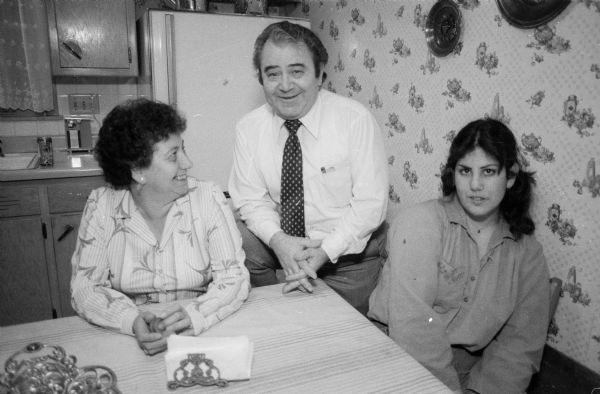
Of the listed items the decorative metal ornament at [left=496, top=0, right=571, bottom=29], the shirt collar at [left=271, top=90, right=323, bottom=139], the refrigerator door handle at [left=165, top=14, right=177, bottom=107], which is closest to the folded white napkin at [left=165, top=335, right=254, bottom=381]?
the shirt collar at [left=271, top=90, right=323, bottom=139]

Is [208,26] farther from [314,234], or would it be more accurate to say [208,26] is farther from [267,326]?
[267,326]

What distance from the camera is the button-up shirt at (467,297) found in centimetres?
140

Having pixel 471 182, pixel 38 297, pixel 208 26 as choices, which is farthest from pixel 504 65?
pixel 38 297

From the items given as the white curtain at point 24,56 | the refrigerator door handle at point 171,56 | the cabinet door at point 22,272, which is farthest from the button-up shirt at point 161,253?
the white curtain at point 24,56

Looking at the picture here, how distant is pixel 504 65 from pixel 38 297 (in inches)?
101

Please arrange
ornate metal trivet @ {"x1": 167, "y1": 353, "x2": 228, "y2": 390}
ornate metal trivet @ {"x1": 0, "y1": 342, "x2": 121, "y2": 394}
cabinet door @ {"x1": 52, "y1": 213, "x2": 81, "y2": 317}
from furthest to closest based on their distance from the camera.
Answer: cabinet door @ {"x1": 52, "y1": 213, "x2": 81, "y2": 317}
ornate metal trivet @ {"x1": 167, "y1": 353, "x2": 228, "y2": 390}
ornate metal trivet @ {"x1": 0, "y1": 342, "x2": 121, "y2": 394}

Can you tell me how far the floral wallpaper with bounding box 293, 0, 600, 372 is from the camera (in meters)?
1.41

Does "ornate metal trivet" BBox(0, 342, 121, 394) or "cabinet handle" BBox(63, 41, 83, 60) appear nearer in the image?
"ornate metal trivet" BBox(0, 342, 121, 394)

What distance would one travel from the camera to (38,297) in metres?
2.54

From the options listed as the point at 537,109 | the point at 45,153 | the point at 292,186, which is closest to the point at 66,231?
the point at 45,153

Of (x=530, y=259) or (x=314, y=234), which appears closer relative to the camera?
(x=530, y=259)

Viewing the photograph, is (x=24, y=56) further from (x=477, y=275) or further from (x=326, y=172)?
(x=477, y=275)

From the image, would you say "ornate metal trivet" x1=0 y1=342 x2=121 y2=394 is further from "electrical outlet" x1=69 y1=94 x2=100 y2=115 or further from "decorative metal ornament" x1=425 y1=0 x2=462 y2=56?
"electrical outlet" x1=69 y1=94 x2=100 y2=115

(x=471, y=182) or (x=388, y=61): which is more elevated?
(x=388, y=61)
